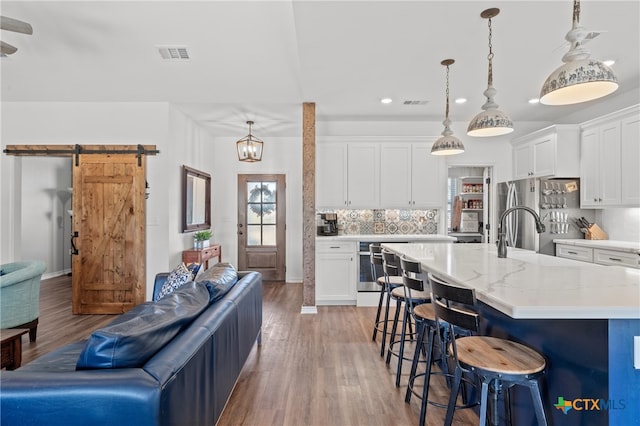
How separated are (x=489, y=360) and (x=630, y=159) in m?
3.84

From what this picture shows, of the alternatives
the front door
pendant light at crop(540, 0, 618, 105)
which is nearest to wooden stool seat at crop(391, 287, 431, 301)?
pendant light at crop(540, 0, 618, 105)

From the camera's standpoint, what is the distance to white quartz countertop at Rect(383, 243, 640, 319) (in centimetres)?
131

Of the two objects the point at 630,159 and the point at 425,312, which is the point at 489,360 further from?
the point at 630,159

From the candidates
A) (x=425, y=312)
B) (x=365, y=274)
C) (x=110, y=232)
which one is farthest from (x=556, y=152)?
(x=110, y=232)

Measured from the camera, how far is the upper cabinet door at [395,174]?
5.39m

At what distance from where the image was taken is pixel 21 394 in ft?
3.94

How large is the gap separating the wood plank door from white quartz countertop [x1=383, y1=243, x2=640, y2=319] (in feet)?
12.5

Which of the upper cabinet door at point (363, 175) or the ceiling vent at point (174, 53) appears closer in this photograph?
the ceiling vent at point (174, 53)

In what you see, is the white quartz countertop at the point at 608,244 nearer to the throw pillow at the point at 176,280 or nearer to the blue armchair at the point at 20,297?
the throw pillow at the point at 176,280

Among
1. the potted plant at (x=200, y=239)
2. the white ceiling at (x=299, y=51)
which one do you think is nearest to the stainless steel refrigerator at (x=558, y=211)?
the white ceiling at (x=299, y=51)

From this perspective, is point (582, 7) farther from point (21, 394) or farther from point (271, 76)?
point (21, 394)

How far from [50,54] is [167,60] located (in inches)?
45.7

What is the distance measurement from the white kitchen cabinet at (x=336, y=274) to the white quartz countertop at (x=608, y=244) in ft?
9.13

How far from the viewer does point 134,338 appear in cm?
137
